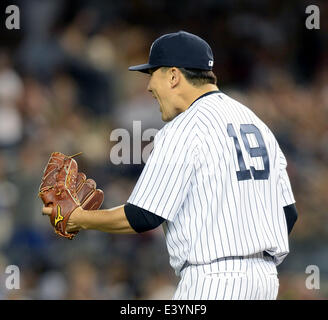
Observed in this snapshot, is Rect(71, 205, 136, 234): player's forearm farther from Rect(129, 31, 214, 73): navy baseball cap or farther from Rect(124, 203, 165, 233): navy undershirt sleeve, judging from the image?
Rect(129, 31, 214, 73): navy baseball cap

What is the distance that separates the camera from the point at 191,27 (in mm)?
8141

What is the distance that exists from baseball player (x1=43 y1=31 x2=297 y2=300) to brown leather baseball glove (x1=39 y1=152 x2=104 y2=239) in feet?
0.30

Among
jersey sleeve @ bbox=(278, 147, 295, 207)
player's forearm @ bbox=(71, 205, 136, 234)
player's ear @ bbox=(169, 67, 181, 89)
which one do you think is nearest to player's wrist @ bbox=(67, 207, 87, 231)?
player's forearm @ bbox=(71, 205, 136, 234)

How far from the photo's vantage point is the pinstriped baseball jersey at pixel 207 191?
2.95 metres

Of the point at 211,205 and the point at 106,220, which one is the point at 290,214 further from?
the point at 106,220

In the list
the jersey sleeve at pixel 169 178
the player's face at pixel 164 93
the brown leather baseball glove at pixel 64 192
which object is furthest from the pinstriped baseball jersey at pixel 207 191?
the brown leather baseball glove at pixel 64 192

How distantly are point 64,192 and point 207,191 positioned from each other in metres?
0.64

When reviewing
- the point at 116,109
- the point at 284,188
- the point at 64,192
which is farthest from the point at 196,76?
the point at 116,109

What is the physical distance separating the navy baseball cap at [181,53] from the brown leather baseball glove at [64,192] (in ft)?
1.81

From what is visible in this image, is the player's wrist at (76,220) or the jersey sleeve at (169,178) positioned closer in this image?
the jersey sleeve at (169,178)

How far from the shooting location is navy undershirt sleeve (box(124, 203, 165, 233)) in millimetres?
2961

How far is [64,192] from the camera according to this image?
326 centimetres

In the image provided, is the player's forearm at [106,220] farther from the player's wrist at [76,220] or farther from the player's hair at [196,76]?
the player's hair at [196,76]

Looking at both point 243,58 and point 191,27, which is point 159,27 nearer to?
point 191,27
